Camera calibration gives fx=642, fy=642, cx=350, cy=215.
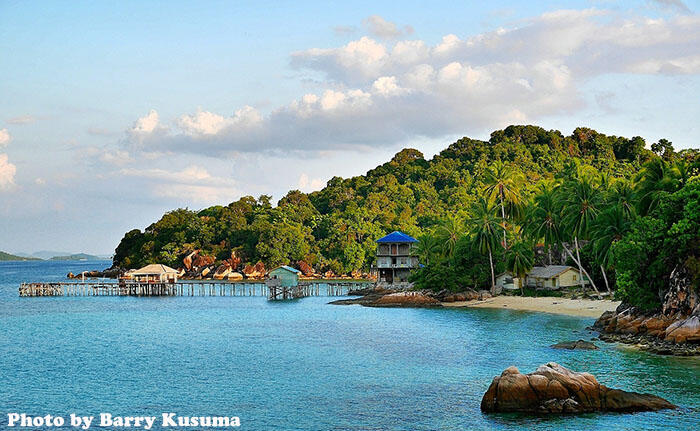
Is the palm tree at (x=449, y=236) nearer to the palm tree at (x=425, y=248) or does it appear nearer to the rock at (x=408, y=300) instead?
the palm tree at (x=425, y=248)

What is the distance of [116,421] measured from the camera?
2247 centimetres

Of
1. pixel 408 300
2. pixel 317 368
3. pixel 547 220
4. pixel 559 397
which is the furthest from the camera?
pixel 408 300

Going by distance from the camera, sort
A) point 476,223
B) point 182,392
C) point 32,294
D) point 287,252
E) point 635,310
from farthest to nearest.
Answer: point 287,252
point 32,294
point 476,223
point 635,310
point 182,392

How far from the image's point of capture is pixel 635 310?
3925cm

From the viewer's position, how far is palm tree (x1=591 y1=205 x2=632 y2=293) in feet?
173

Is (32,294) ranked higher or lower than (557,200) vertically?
lower

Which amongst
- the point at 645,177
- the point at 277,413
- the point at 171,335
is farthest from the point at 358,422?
the point at 645,177

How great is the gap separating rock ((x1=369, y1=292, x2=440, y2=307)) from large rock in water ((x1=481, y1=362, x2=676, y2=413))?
42476mm

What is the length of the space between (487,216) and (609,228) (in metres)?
17.1

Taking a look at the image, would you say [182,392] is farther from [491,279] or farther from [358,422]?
[491,279]

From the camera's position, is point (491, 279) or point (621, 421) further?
point (491, 279)

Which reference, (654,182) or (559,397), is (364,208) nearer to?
(654,182)

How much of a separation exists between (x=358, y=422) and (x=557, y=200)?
47.2 metres

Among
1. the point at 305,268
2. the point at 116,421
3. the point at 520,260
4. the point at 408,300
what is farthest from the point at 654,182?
the point at 305,268
